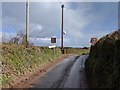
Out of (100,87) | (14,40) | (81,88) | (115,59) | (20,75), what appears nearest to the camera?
(115,59)

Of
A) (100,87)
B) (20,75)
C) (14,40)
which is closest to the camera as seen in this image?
(100,87)

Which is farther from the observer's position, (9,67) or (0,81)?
(9,67)

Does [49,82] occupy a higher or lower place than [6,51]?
lower

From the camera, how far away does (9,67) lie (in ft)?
76.0

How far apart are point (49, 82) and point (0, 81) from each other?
4005 mm

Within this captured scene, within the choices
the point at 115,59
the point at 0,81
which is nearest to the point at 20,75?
the point at 0,81

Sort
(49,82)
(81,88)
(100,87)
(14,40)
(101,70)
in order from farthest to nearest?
(14,40), (49,82), (81,88), (101,70), (100,87)

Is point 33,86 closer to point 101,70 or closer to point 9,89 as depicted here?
point 9,89

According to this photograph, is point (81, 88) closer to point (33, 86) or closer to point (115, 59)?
point (33, 86)

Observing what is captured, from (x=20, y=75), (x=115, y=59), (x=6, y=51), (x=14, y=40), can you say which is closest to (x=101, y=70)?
(x=115, y=59)

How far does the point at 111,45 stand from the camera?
17.4 metres

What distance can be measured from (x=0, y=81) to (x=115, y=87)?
7.85 metres

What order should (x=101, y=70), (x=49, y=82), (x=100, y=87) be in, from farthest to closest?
(x=49, y=82) → (x=101, y=70) → (x=100, y=87)

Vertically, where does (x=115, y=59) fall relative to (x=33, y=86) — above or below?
above
